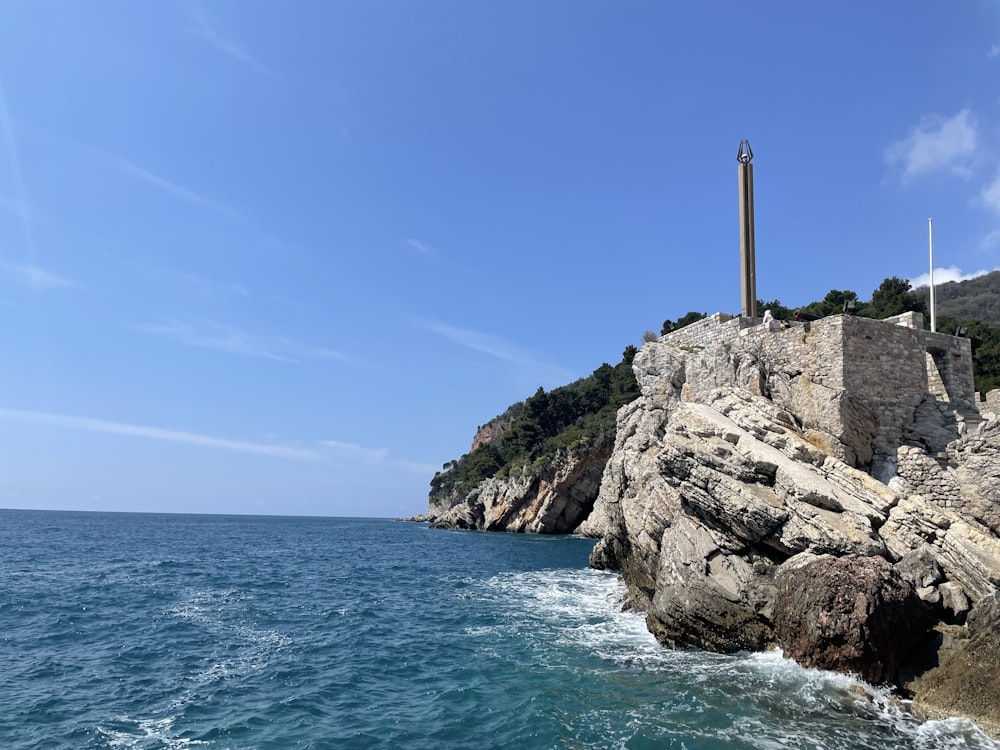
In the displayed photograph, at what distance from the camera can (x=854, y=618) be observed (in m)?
12.2

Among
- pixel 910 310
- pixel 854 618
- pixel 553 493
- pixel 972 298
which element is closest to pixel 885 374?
pixel 854 618

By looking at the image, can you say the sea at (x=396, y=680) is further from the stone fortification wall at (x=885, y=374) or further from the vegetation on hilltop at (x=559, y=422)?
the vegetation on hilltop at (x=559, y=422)

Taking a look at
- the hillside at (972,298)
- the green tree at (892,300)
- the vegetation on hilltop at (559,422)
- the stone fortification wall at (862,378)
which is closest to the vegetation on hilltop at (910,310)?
the green tree at (892,300)

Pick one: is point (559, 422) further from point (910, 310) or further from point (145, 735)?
point (145, 735)

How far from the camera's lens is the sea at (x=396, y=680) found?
10.4 meters

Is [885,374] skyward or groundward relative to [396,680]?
skyward

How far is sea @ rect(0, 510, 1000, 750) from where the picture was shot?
10.4m

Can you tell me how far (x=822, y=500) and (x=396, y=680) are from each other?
10926 millimetres

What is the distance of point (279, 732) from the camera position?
10.8 meters

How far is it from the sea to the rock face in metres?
1.09

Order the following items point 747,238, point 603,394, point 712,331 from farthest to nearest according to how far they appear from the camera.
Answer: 1. point 603,394
2. point 747,238
3. point 712,331

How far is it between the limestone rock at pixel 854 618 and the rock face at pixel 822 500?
3cm

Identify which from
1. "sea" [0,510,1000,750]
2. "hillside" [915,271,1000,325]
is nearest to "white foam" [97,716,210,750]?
"sea" [0,510,1000,750]

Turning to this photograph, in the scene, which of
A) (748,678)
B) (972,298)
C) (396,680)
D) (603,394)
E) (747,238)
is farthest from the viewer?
(972,298)
